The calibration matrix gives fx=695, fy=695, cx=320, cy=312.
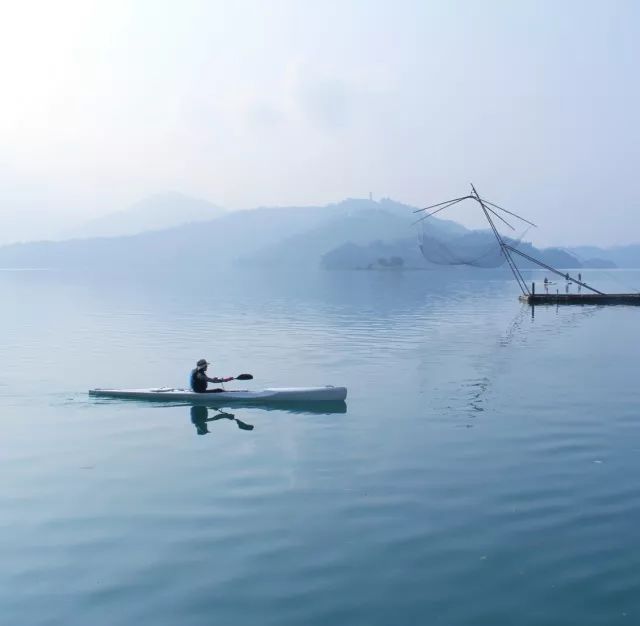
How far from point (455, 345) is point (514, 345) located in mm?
4765

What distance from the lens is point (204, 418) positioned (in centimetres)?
3092

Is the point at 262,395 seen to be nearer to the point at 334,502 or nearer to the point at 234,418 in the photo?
the point at 234,418

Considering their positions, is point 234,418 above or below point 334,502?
above

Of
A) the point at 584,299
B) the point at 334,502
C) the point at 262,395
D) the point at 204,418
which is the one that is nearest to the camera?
the point at 334,502

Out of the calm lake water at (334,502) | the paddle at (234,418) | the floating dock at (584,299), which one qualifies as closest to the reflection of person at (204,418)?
the paddle at (234,418)

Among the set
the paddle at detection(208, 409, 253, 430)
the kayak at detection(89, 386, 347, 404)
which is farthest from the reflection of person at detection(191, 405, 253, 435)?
the kayak at detection(89, 386, 347, 404)

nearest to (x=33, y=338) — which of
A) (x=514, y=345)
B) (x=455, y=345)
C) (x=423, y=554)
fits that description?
(x=455, y=345)

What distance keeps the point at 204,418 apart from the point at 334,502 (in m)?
12.8

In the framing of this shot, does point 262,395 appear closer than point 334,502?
No

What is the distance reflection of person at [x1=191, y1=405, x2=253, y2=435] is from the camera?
29.1m

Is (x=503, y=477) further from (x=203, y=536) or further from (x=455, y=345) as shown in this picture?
(x=455, y=345)

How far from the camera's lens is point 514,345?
186 ft

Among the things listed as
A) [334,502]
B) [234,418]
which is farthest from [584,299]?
[334,502]

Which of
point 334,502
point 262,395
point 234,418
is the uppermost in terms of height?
point 262,395
